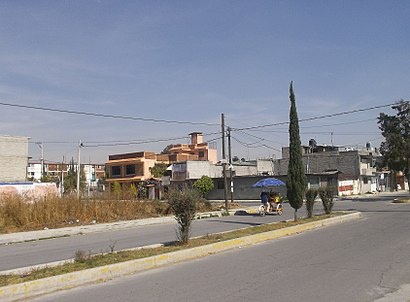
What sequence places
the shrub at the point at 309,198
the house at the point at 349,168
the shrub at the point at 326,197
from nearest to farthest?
the shrub at the point at 309,198
the shrub at the point at 326,197
the house at the point at 349,168

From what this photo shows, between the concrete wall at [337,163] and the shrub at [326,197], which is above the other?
the concrete wall at [337,163]

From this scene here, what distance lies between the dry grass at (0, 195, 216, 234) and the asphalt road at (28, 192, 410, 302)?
1166cm

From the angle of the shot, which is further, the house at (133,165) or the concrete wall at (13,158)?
the house at (133,165)

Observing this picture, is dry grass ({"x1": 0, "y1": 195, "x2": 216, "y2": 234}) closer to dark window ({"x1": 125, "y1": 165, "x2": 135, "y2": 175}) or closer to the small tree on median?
the small tree on median

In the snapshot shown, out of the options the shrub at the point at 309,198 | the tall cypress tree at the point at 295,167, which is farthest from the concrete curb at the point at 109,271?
the shrub at the point at 309,198

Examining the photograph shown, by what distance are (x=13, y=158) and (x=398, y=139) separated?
122ft

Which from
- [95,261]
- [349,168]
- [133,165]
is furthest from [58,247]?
[133,165]

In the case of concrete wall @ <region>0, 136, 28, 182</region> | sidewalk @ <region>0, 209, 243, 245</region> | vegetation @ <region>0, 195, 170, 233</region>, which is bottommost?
sidewalk @ <region>0, 209, 243, 245</region>

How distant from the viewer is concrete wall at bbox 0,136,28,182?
45500 mm

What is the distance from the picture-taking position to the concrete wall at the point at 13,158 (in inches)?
1791

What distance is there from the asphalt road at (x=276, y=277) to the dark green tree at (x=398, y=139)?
29.6 m

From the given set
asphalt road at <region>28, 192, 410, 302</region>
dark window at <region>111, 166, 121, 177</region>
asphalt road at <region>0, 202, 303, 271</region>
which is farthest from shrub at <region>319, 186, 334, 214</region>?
dark window at <region>111, 166, 121, 177</region>

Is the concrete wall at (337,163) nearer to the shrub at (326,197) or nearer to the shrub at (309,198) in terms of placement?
the shrub at (326,197)

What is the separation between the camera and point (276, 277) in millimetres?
8766
